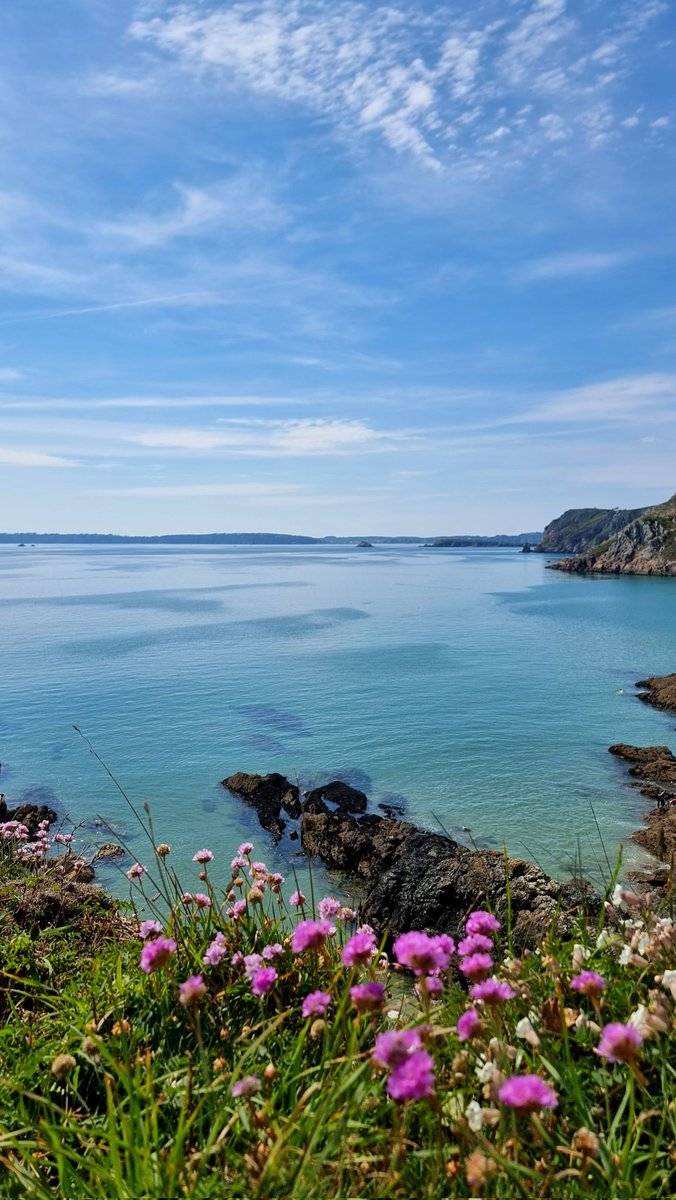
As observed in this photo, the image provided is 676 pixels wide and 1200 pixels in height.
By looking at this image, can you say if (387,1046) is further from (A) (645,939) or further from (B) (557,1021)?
(A) (645,939)

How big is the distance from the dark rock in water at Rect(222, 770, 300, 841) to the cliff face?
5470 inches

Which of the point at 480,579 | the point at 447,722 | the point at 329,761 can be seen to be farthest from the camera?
the point at 480,579

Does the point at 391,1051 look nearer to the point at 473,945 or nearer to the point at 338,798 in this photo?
the point at 473,945

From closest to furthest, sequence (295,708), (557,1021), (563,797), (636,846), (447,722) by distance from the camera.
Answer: (557,1021) < (636,846) < (563,797) < (447,722) < (295,708)

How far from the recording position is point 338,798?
73.4 feet

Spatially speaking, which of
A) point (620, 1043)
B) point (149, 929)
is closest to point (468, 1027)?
point (620, 1043)

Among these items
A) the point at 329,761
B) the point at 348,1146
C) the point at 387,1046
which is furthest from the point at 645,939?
the point at 329,761

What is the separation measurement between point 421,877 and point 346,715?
20.6m

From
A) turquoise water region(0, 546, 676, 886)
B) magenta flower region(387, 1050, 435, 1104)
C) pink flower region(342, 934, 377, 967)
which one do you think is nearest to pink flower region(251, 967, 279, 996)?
pink flower region(342, 934, 377, 967)

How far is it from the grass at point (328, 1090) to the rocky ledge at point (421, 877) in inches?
152

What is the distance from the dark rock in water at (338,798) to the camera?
71.5 ft

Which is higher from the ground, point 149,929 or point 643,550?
point 643,550

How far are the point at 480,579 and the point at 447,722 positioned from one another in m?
121

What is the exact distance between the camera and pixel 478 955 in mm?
2555
